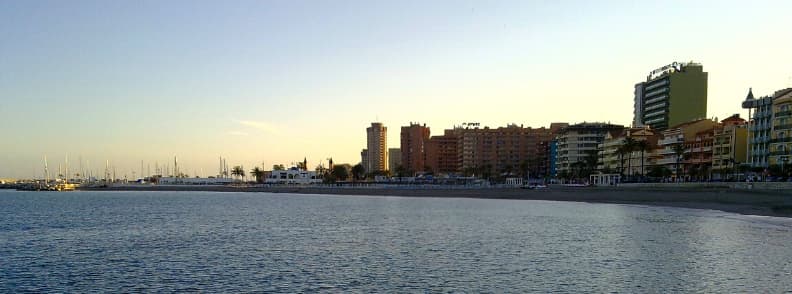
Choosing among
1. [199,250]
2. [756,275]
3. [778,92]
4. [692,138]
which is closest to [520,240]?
[756,275]

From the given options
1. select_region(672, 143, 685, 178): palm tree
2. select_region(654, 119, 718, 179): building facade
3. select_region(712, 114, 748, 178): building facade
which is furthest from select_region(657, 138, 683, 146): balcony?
select_region(712, 114, 748, 178): building facade

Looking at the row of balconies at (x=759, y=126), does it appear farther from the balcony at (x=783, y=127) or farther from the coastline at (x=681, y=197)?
the coastline at (x=681, y=197)

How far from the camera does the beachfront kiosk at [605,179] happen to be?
5910 inches

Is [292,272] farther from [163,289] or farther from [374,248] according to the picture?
[374,248]

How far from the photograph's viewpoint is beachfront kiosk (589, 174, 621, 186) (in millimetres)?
150125

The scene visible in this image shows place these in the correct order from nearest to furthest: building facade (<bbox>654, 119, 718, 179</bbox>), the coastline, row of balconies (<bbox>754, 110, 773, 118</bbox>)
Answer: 1. the coastline
2. row of balconies (<bbox>754, 110, 773, 118</bbox>)
3. building facade (<bbox>654, 119, 718, 179</bbox>)

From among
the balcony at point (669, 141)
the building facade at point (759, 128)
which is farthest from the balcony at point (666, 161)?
the building facade at point (759, 128)

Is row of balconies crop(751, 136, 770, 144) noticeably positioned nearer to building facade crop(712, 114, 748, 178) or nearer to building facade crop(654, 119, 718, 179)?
building facade crop(712, 114, 748, 178)

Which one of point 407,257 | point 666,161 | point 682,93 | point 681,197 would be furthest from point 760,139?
point 407,257

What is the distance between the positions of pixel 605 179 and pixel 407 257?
136890 mm

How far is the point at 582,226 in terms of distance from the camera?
5584cm

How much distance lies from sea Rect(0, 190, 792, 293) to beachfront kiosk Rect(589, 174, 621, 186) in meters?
Result: 92.9

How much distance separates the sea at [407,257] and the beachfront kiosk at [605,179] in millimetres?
92859

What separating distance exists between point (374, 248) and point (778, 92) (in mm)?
108821
